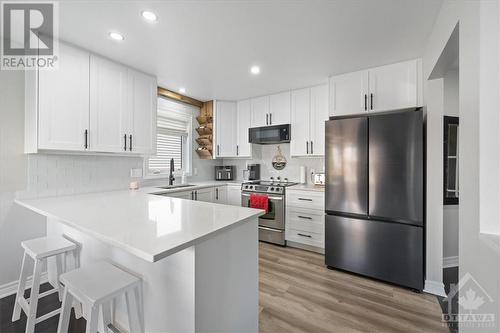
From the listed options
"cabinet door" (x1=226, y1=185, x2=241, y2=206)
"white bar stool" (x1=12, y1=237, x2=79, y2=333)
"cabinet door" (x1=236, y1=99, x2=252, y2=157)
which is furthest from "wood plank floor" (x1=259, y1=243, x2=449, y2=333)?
"cabinet door" (x1=236, y1=99, x2=252, y2=157)

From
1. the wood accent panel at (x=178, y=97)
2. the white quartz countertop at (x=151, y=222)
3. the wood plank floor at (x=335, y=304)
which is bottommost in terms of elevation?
the wood plank floor at (x=335, y=304)

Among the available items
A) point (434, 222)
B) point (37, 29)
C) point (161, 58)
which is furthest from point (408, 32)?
point (37, 29)

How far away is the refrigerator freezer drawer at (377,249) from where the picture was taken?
7.02 feet

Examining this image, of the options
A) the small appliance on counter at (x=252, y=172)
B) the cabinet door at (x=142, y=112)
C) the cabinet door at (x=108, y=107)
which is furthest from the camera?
the small appliance on counter at (x=252, y=172)

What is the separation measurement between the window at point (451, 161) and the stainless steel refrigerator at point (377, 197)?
676 millimetres

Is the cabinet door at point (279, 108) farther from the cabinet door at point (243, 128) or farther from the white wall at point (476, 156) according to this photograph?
the white wall at point (476, 156)

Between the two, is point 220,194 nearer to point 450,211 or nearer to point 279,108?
point 279,108

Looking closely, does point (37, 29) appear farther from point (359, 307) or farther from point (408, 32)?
point (359, 307)

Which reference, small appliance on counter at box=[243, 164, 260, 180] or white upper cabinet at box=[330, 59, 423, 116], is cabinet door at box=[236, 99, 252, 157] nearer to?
small appliance on counter at box=[243, 164, 260, 180]

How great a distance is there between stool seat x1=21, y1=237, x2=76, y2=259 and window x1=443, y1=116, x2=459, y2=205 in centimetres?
377

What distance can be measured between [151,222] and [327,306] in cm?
169

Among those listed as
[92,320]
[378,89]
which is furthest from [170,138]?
[378,89]

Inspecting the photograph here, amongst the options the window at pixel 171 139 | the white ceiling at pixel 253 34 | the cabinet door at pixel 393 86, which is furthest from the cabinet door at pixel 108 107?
the cabinet door at pixel 393 86

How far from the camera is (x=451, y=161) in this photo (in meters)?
2.48
